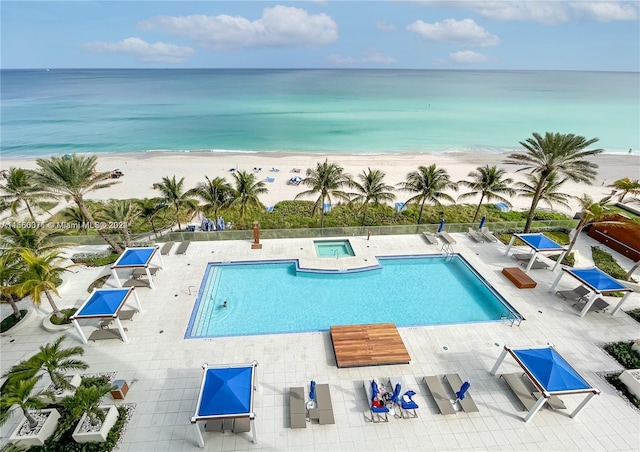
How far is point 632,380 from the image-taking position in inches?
529

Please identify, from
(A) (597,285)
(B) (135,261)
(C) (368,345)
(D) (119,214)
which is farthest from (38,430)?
(A) (597,285)

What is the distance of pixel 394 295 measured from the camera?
19.7 meters

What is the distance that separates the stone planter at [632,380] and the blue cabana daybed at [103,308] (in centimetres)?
2357

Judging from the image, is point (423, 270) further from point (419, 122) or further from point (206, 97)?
point (206, 97)

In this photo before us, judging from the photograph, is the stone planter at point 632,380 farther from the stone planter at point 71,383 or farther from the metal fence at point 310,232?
the stone planter at point 71,383

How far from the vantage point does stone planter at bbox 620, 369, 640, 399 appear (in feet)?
43.6

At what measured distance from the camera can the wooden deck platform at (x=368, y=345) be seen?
564 inches

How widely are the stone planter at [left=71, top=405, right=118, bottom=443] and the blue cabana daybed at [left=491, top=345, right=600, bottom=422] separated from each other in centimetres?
1621

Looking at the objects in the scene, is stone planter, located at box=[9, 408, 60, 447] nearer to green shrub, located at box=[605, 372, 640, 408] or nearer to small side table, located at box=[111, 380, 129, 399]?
small side table, located at box=[111, 380, 129, 399]

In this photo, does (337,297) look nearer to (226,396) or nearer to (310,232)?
(310,232)

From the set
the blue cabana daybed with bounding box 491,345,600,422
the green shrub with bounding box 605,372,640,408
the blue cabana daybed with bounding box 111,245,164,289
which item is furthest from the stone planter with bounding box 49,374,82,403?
the green shrub with bounding box 605,372,640,408

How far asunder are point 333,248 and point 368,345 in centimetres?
1032

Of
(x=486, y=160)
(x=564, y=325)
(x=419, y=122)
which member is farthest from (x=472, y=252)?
(x=419, y=122)

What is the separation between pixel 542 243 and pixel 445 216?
41.9ft
